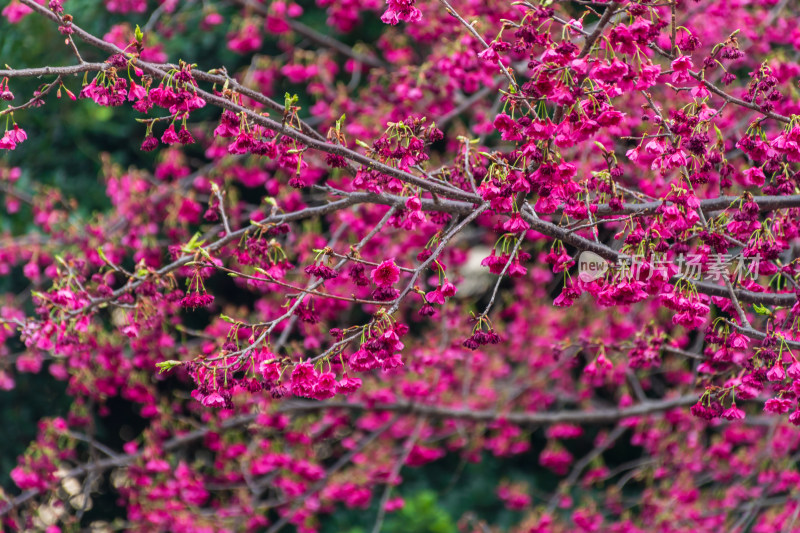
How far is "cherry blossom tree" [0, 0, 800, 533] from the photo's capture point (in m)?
2.31

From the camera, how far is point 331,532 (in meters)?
6.03

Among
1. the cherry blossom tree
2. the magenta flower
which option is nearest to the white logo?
the cherry blossom tree

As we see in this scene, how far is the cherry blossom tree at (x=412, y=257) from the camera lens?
7.57 feet

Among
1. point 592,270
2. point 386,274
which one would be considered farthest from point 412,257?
point 386,274

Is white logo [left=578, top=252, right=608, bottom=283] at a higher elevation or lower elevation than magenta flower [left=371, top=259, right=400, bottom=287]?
lower

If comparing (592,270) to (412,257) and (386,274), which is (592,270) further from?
(412,257)

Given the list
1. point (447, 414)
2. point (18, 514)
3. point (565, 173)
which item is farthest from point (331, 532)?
point (565, 173)

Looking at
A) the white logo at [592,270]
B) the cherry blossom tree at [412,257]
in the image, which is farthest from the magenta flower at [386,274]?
the white logo at [592,270]

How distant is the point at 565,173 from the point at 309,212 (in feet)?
3.05

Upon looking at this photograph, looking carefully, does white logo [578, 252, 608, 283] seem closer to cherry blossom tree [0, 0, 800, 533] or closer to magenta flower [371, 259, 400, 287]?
cherry blossom tree [0, 0, 800, 533]

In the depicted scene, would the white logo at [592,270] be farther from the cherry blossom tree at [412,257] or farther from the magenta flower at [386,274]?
the magenta flower at [386,274]

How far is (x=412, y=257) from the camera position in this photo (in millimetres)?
5102

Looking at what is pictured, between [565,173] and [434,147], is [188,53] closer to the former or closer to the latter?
[434,147]

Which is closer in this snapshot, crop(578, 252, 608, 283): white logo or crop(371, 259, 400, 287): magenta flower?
crop(371, 259, 400, 287): magenta flower
